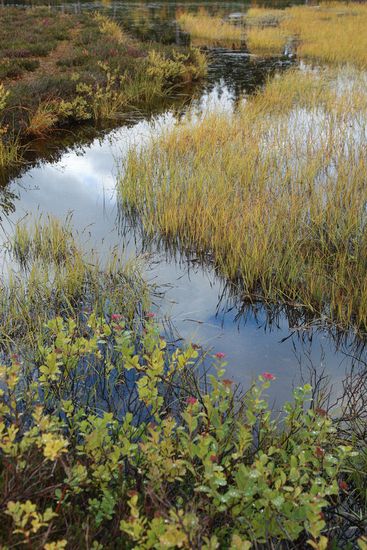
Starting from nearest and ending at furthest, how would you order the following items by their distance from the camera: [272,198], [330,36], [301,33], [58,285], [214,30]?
[58,285] < [272,198] < [330,36] < [301,33] < [214,30]

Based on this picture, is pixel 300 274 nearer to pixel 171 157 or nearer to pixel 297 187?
pixel 297 187

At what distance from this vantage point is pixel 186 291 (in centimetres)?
528

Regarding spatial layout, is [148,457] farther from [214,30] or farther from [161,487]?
[214,30]

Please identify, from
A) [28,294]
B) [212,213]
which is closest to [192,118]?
[212,213]

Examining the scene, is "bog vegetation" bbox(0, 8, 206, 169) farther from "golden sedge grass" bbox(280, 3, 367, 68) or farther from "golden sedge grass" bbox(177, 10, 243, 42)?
"golden sedge grass" bbox(177, 10, 243, 42)

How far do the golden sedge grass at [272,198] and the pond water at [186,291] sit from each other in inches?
10.4

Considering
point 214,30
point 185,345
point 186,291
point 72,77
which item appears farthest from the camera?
point 214,30

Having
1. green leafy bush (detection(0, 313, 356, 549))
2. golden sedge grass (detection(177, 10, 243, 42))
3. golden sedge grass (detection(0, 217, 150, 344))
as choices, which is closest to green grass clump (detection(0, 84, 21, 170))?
golden sedge grass (detection(0, 217, 150, 344))

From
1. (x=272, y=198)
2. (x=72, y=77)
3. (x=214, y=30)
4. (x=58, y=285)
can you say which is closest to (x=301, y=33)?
(x=214, y=30)

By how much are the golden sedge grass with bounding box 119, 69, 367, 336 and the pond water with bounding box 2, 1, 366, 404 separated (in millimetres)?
264

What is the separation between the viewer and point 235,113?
10.9m

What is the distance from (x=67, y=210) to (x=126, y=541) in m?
5.85

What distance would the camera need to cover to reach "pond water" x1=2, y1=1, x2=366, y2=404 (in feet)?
13.8

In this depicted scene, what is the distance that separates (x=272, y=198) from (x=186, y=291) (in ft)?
7.29
